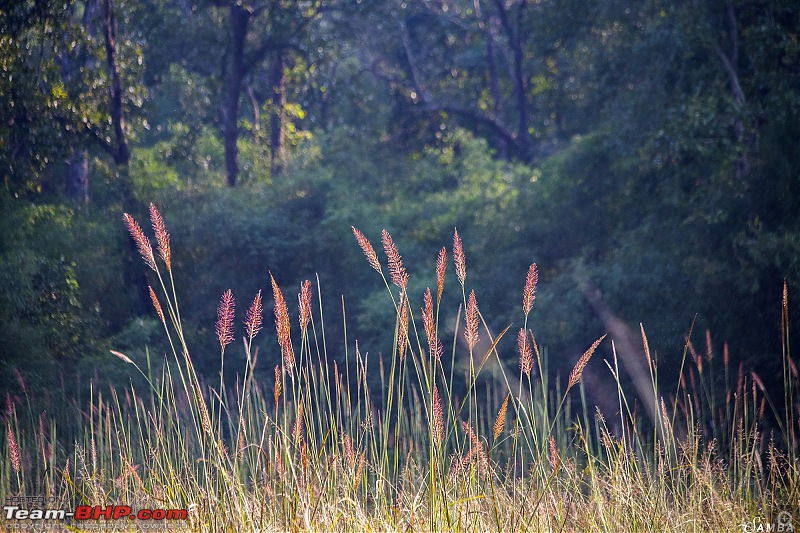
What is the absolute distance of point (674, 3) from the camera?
29.8 feet

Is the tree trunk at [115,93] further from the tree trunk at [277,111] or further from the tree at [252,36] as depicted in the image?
the tree trunk at [277,111]

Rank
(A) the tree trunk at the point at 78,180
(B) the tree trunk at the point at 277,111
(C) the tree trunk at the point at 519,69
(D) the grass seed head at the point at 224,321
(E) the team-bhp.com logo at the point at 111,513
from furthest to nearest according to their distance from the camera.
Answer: (C) the tree trunk at the point at 519,69, (B) the tree trunk at the point at 277,111, (A) the tree trunk at the point at 78,180, (E) the team-bhp.com logo at the point at 111,513, (D) the grass seed head at the point at 224,321

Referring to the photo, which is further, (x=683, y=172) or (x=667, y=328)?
(x=683, y=172)

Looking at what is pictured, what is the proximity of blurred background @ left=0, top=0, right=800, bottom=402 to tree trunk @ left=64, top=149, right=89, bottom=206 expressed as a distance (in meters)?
0.05

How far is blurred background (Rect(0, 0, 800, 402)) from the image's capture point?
24.3 ft

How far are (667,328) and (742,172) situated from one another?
1679mm

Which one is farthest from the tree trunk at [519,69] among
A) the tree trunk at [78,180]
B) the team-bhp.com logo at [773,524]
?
the team-bhp.com logo at [773,524]

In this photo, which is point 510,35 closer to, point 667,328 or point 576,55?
point 576,55

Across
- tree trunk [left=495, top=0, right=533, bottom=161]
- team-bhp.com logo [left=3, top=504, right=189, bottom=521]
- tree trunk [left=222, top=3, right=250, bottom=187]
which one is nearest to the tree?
tree trunk [left=222, top=3, right=250, bottom=187]

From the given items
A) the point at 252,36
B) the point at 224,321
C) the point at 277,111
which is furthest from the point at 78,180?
the point at 224,321

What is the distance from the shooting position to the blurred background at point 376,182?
24.3ft

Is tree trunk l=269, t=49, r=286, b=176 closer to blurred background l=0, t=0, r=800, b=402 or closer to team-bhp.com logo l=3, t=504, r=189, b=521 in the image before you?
blurred background l=0, t=0, r=800, b=402

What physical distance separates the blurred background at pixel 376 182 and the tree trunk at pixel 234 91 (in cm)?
3

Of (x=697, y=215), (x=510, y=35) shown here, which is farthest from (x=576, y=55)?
(x=697, y=215)
